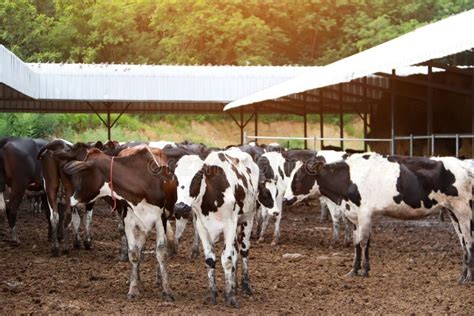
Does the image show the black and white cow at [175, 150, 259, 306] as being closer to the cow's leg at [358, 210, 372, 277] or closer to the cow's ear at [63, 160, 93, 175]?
the cow's ear at [63, 160, 93, 175]

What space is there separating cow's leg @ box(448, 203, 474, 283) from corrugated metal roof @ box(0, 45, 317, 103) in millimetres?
23081

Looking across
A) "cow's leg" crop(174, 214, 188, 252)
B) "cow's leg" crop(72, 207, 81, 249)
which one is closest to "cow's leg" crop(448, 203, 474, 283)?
"cow's leg" crop(174, 214, 188, 252)

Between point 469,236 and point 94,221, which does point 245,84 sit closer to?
point 94,221

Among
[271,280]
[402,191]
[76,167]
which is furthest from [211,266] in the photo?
[402,191]

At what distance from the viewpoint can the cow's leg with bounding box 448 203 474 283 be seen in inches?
457

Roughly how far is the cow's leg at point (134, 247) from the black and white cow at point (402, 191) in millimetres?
3130

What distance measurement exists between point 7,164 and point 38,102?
22.0m

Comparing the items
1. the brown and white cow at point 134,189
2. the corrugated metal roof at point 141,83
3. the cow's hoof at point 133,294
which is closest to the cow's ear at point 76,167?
the brown and white cow at point 134,189

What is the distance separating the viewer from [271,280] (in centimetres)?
1183

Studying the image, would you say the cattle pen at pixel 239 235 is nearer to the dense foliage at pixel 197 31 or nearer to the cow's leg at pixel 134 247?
the cow's leg at pixel 134 247

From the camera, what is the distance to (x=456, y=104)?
2558 centimetres

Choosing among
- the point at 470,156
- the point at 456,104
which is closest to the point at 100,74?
the point at 456,104

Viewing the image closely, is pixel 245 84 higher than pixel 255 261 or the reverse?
higher

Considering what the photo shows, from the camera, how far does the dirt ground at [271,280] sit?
32.5 feet
